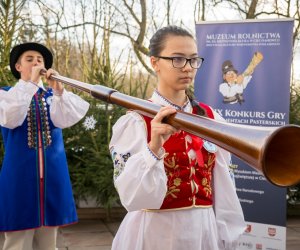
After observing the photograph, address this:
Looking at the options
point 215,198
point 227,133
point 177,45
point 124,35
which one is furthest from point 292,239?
point 124,35

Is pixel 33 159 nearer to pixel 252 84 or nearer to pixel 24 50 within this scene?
pixel 24 50

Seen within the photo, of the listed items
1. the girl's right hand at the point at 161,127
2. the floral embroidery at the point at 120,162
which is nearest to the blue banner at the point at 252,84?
the floral embroidery at the point at 120,162

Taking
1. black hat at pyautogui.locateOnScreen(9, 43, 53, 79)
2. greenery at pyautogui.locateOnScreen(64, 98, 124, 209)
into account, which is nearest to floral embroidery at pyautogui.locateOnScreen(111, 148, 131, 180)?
black hat at pyautogui.locateOnScreen(9, 43, 53, 79)

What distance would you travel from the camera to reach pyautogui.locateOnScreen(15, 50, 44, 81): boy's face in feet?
10.5

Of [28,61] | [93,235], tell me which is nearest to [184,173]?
[28,61]

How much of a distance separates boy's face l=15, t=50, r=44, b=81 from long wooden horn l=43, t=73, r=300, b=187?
209cm

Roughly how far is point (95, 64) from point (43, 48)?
9.75 ft

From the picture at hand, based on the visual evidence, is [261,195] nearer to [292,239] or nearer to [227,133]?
[292,239]

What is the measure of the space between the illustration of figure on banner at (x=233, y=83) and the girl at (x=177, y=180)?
97.7 inches

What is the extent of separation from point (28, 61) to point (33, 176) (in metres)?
0.85

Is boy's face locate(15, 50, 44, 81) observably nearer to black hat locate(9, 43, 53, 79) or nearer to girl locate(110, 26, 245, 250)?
black hat locate(9, 43, 53, 79)

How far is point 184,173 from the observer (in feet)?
5.81

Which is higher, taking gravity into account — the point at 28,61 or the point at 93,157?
the point at 28,61

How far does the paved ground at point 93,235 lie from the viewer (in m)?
4.54
